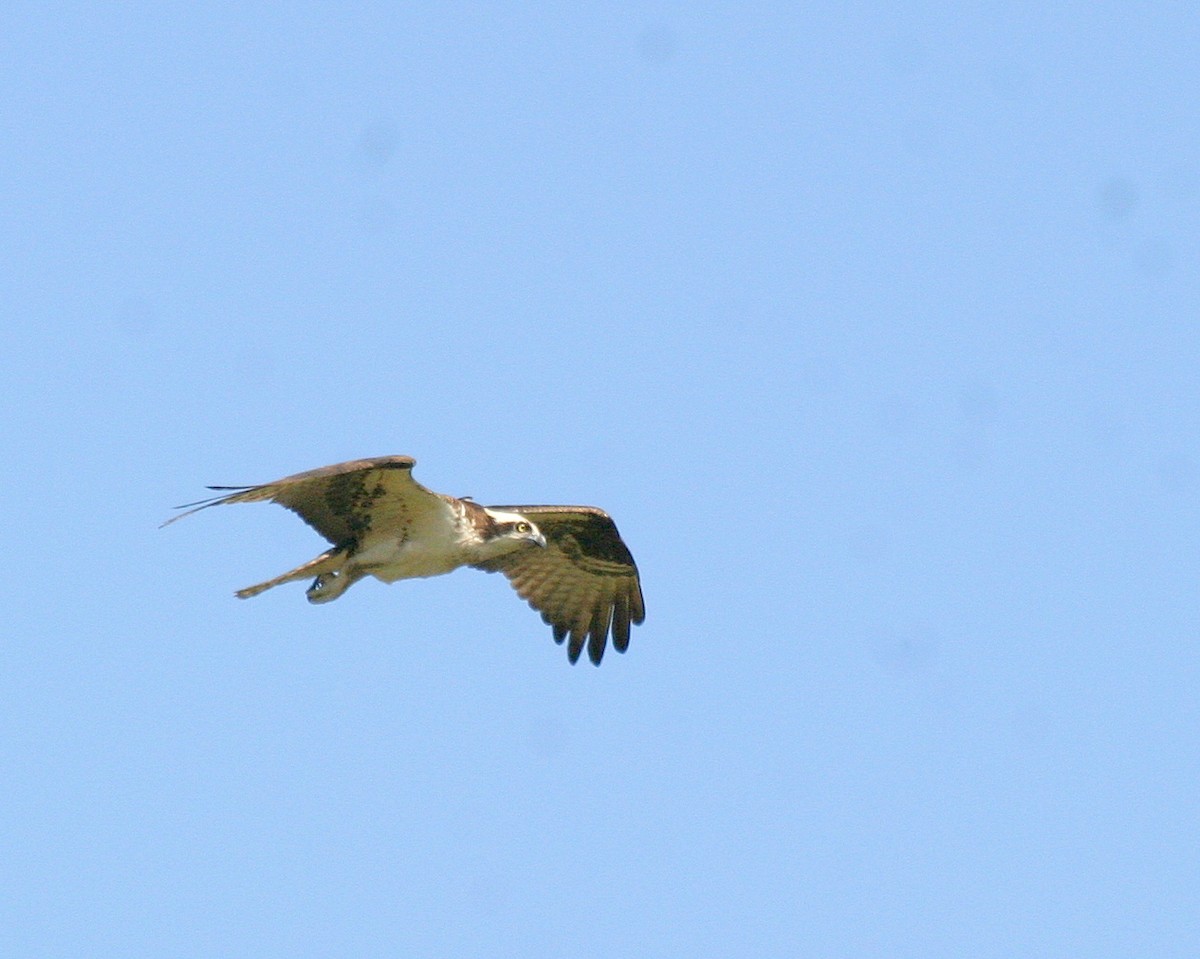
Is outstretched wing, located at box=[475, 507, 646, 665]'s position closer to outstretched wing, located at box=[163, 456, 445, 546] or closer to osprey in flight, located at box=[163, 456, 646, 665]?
osprey in flight, located at box=[163, 456, 646, 665]

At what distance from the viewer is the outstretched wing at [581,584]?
18.3 metres

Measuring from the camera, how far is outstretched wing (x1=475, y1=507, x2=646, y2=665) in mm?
18281

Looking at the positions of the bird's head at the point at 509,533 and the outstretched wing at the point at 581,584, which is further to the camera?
the outstretched wing at the point at 581,584

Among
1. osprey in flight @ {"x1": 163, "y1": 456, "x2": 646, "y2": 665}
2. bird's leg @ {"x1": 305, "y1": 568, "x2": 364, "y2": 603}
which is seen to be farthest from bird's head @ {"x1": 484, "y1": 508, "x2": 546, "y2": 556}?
bird's leg @ {"x1": 305, "y1": 568, "x2": 364, "y2": 603}

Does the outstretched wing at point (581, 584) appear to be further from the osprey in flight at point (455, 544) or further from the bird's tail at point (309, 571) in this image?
the bird's tail at point (309, 571)

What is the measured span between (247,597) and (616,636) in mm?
4789

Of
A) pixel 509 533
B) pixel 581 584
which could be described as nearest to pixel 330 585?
pixel 509 533

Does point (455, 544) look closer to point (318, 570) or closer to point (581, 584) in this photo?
point (318, 570)

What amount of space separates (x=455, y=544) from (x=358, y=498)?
1.11 metres

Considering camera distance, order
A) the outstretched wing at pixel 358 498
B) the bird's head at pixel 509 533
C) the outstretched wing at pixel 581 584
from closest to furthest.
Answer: the outstretched wing at pixel 358 498 → the bird's head at pixel 509 533 → the outstretched wing at pixel 581 584

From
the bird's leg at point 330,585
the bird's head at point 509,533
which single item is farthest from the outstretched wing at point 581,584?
the bird's leg at point 330,585

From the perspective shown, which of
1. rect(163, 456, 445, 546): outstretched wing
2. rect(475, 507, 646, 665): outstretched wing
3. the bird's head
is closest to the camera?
rect(163, 456, 445, 546): outstretched wing

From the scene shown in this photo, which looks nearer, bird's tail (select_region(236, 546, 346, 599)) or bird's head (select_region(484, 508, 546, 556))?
bird's tail (select_region(236, 546, 346, 599))

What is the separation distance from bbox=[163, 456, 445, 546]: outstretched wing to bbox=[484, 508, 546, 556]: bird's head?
1.00m
